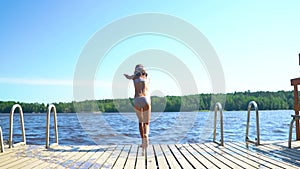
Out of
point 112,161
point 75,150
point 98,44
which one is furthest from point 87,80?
point 112,161

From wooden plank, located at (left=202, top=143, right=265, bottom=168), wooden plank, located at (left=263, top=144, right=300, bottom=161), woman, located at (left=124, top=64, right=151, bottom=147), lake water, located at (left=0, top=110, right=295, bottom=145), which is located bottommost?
lake water, located at (left=0, top=110, right=295, bottom=145)

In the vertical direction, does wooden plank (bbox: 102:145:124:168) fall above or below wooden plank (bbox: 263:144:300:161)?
below

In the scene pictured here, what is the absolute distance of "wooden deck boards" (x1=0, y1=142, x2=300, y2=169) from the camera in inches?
186

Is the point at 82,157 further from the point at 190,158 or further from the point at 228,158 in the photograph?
the point at 228,158

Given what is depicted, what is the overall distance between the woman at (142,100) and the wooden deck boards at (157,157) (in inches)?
21.2

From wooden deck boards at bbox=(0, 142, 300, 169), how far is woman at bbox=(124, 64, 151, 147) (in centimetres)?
54

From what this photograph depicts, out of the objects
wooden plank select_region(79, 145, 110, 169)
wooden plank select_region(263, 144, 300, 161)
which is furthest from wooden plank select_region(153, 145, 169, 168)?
wooden plank select_region(263, 144, 300, 161)

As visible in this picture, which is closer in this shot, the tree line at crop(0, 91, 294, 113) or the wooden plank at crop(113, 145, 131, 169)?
the wooden plank at crop(113, 145, 131, 169)

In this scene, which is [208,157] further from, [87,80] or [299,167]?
[87,80]

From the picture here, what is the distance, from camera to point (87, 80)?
10344mm

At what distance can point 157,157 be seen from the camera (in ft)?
18.0

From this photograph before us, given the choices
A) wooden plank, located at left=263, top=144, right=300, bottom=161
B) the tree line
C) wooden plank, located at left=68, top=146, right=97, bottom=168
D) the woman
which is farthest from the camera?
the tree line

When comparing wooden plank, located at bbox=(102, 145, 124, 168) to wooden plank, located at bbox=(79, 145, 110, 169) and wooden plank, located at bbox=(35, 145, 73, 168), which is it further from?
wooden plank, located at bbox=(35, 145, 73, 168)

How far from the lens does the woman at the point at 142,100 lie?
6.20m
